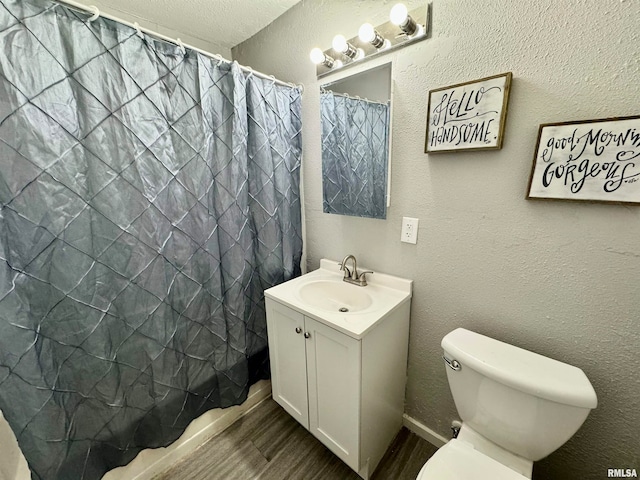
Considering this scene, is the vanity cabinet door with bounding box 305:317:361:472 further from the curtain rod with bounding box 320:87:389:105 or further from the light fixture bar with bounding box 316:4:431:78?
the light fixture bar with bounding box 316:4:431:78

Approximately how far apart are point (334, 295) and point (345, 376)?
0.47 meters

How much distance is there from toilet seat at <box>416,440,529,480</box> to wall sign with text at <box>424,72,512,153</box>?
1.08 metres

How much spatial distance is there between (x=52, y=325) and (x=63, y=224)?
1.15 ft

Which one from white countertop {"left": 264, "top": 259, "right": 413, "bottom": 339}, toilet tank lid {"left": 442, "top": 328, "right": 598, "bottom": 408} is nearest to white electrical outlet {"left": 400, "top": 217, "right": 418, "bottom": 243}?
white countertop {"left": 264, "top": 259, "right": 413, "bottom": 339}

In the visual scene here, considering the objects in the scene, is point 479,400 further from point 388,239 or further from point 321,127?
point 321,127

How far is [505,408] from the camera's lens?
896mm

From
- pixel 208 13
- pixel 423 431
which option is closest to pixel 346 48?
pixel 208 13

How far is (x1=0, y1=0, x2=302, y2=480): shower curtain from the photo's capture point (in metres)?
0.81

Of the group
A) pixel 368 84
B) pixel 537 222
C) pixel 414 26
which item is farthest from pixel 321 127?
A: pixel 537 222

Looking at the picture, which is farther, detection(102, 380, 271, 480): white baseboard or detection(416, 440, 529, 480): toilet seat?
detection(102, 380, 271, 480): white baseboard

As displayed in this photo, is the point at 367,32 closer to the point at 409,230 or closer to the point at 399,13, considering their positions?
the point at 399,13
